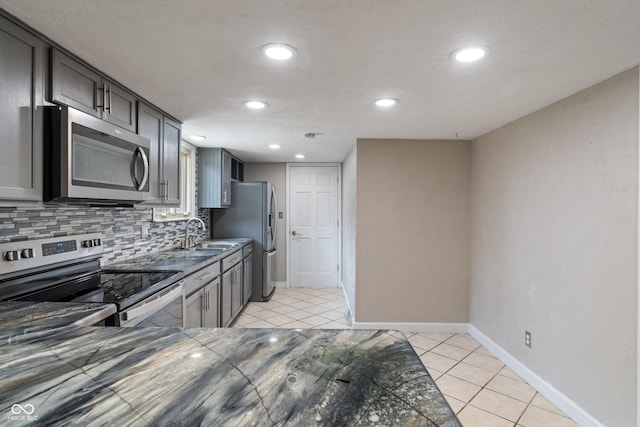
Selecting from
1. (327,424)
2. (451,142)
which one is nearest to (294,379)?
(327,424)

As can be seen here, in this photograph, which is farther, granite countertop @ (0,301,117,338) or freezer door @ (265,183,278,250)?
freezer door @ (265,183,278,250)

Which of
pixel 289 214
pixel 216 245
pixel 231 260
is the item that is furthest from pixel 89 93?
pixel 289 214

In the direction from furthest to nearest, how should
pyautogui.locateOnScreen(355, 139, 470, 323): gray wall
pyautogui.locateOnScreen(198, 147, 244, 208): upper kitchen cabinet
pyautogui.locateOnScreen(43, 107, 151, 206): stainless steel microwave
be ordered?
pyautogui.locateOnScreen(198, 147, 244, 208): upper kitchen cabinet → pyautogui.locateOnScreen(355, 139, 470, 323): gray wall → pyautogui.locateOnScreen(43, 107, 151, 206): stainless steel microwave

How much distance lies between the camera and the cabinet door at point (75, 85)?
1584 millimetres

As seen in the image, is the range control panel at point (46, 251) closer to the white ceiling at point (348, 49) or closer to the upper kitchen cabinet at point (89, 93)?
the upper kitchen cabinet at point (89, 93)

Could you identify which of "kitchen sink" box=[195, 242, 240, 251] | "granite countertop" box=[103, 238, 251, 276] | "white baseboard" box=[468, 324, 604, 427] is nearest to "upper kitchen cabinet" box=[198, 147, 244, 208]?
"kitchen sink" box=[195, 242, 240, 251]

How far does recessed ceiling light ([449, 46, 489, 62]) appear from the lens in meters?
1.60

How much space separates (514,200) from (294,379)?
2.71m

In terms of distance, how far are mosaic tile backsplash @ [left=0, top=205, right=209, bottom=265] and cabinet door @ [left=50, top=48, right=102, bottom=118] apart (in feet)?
1.86

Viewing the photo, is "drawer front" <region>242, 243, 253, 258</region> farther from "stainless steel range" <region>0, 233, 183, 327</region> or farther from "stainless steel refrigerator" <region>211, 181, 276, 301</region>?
"stainless steel range" <region>0, 233, 183, 327</region>

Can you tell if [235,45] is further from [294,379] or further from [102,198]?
[294,379]

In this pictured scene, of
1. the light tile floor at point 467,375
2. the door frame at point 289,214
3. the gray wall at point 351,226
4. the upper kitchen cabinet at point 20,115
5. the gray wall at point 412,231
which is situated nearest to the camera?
the upper kitchen cabinet at point 20,115

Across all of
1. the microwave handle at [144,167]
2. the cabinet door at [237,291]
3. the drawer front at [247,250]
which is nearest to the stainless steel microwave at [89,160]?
the microwave handle at [144,167]

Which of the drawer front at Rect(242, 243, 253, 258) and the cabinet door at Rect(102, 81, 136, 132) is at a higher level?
the cabinet door at Rect(102, 81, 136, 132)
